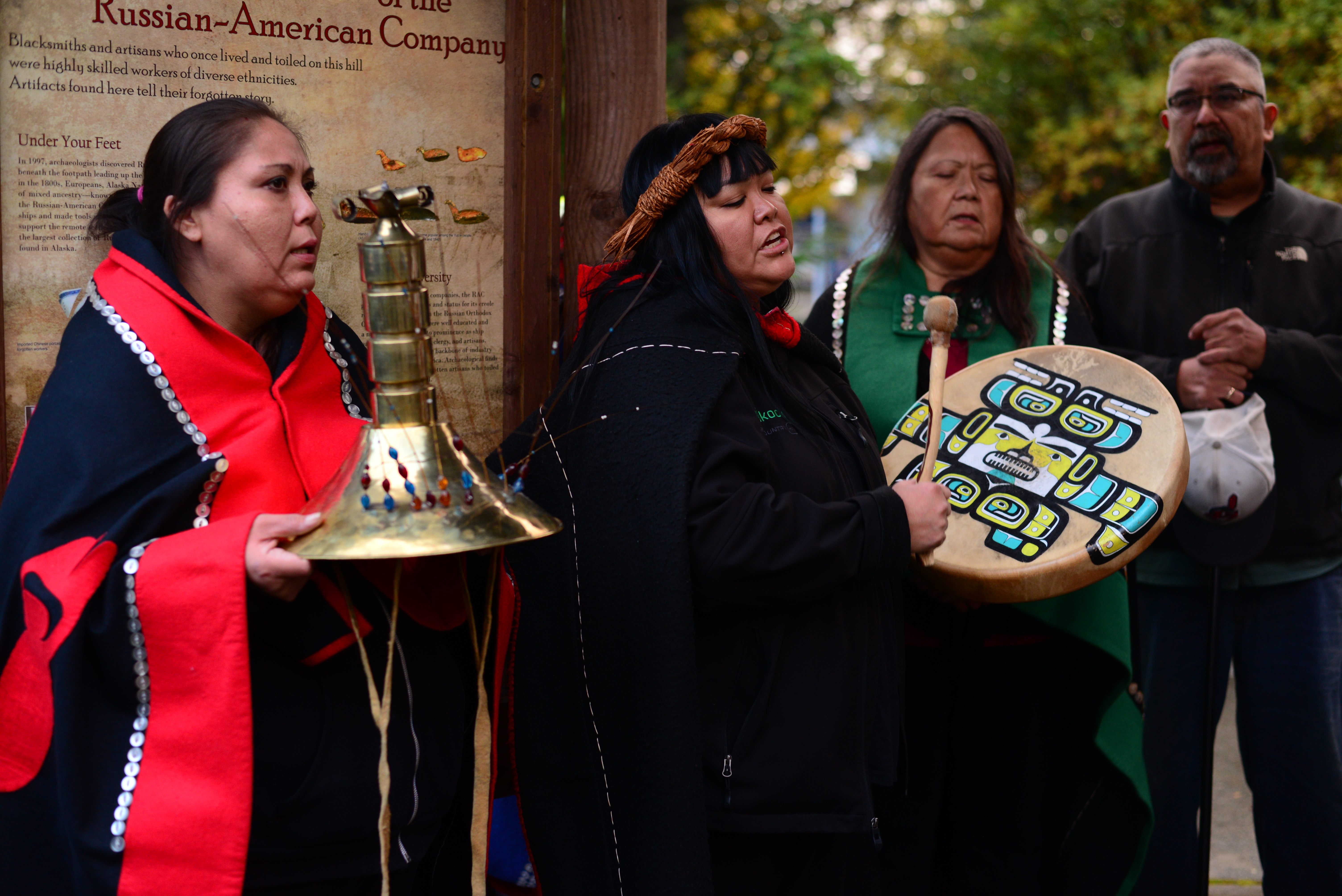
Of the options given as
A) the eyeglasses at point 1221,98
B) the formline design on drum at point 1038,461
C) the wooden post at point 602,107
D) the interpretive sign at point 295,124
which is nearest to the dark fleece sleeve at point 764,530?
the formline design on drum at point 1038,461

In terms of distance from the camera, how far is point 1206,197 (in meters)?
3.13

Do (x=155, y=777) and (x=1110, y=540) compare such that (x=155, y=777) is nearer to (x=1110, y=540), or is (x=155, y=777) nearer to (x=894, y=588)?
(x=894, y=588)

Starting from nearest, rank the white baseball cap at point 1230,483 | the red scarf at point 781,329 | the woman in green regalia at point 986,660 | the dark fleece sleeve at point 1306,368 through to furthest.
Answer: the red scarf at point 781,329 < the woman in green regalia at point 986,660 < the white baseball cap at point 1230,483 < the dark fleece sleeve at point 1306,368

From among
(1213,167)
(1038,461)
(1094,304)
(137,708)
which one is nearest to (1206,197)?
(1213,167)

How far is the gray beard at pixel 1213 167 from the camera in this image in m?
3.04

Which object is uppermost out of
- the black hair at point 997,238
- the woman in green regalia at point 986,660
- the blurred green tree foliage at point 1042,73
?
the blurred green tree foliage at point 1042,73

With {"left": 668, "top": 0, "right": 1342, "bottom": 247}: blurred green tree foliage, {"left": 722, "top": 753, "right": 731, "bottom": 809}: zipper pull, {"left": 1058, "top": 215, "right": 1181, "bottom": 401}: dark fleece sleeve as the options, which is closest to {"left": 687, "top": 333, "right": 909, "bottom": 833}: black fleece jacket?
{"left": 722, "top": 753, "right": 731, "bottom": 809}: zipper pull

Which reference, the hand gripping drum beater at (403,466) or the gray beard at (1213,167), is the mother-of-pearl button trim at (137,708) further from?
the gray beard at (1213,167)

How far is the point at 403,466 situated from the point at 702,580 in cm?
59

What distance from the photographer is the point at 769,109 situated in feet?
31.6

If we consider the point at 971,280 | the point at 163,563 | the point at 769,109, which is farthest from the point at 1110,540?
the point at 769,109

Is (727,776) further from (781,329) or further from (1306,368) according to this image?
(1306,368)

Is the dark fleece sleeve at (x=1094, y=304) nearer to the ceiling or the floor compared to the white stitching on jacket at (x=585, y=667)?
nearer to the ceiling

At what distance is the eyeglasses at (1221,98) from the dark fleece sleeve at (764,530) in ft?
6.05
